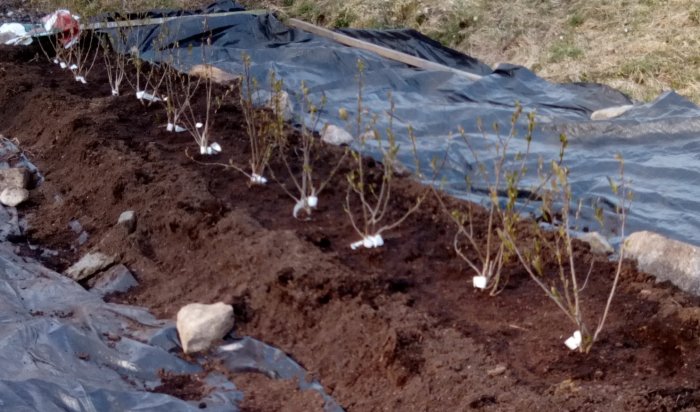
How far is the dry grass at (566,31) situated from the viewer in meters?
7.23

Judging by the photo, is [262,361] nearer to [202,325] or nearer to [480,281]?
[202,325]

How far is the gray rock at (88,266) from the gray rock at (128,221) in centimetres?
26

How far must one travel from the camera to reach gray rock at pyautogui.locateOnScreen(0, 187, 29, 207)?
5.07 metres

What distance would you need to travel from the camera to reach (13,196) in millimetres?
5082

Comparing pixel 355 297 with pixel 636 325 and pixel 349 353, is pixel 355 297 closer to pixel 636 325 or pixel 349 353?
pixel 349 353

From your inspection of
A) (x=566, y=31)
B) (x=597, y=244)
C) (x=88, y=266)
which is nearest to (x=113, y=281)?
(x=88, y=266)

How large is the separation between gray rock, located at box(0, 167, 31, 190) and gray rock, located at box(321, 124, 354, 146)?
201cm

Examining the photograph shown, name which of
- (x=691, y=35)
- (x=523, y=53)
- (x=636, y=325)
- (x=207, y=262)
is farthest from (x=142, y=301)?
(x=691, y=35)

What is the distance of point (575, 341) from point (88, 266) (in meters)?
2.48

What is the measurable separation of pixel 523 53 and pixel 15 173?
5.22 m

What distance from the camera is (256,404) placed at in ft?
9.70

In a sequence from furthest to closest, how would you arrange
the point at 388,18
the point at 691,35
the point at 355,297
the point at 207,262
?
the point at 388,18
the point at 691,35
the point at 207,262
the point at 355,297

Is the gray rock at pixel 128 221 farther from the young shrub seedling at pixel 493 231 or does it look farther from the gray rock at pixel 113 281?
the young shrub seedling at pixel 493 231

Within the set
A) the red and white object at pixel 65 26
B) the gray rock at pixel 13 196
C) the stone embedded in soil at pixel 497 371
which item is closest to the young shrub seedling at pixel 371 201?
the stone embedded in soil at pixel 497 371
